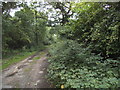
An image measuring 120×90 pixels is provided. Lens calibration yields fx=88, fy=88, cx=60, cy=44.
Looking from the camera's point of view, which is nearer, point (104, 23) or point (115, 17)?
point (115, 17)

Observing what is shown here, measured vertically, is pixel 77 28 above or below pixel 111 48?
above

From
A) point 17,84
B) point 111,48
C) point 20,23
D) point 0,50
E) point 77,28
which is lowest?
point 17,84

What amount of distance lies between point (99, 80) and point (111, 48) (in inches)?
41.5

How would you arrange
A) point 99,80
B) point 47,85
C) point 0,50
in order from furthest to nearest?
point 0,50 → point 47,85 → point 99,80

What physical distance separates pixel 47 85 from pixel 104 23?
2.18 meters

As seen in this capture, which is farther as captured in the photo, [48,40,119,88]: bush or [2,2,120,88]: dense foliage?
[2,2,120,88]: dense foliage

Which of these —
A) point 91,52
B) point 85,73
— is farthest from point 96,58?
point 91,52

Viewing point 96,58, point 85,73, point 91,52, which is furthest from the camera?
point 91,52

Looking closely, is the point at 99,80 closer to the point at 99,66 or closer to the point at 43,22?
the point at 99,66

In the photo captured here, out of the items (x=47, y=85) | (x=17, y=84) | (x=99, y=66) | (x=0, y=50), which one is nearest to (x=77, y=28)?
(x=99, y=66)

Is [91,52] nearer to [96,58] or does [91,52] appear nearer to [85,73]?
[96,58]

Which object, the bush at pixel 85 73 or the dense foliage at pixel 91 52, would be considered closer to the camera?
the bush at pixel 85 73

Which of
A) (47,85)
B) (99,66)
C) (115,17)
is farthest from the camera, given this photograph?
(47,85)

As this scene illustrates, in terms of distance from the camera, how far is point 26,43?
27.2 ft
